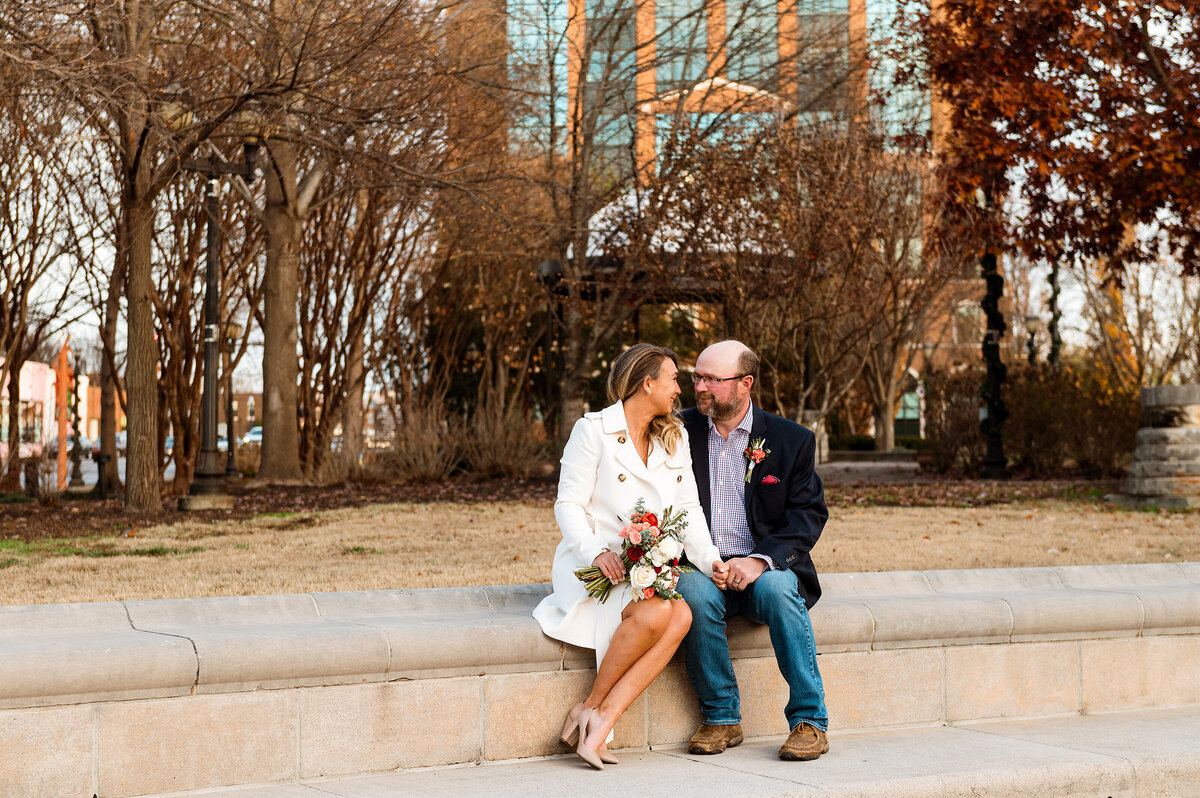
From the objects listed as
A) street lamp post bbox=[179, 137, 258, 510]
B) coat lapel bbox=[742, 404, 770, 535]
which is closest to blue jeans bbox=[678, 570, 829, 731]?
coat lapel bbox=[742, 404, 770, 535]

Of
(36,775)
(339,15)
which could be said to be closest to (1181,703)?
(36,775)

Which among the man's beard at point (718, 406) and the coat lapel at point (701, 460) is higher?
the man's beard at point (718, 406)

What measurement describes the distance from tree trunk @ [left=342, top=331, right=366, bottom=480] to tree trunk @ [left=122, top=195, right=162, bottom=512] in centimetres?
546

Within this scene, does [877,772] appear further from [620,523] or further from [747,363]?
[747,363]

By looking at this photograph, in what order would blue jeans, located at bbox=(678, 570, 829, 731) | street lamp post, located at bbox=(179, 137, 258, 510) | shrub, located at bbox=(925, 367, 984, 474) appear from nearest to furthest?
blue jeans, located at bbox=(678, 570, 829, 731), street lamp post, located at bbox=(179, 137, 258, 510), shrub, located at bbox=(925, 367, 984, 474)

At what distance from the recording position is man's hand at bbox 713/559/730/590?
5098 mm

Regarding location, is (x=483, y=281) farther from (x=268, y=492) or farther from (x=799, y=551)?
(x=799, y=551)

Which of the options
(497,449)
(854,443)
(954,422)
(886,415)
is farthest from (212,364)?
(854,443)

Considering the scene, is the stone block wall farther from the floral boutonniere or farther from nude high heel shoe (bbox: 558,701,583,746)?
the floral boutonniere

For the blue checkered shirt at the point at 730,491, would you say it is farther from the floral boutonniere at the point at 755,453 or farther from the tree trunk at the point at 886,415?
the tree trunk at the point at 886,415

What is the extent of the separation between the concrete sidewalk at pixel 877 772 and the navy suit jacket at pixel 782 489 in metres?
0.73

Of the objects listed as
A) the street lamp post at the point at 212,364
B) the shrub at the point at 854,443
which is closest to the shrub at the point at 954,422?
the street lamp post at the point at 212,364

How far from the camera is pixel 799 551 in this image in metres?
5.23

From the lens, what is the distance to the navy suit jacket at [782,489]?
5.31m
